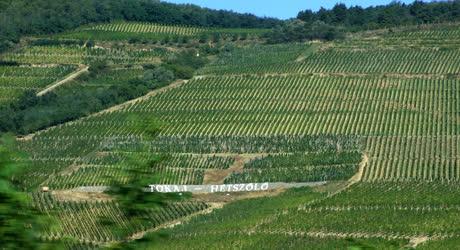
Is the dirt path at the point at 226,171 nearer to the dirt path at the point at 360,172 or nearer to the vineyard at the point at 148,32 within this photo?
→ the dirt path at the point at 360,172

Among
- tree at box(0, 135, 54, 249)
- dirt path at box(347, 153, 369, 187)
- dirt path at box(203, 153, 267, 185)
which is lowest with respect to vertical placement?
dirt path at box(203, 153, 267, 185)

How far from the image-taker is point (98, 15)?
99.6 m

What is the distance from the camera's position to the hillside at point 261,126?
46312 mm

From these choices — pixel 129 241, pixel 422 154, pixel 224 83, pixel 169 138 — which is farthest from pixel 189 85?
pixel 129 241

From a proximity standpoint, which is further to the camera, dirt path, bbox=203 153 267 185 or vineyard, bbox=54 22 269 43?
vineyard, bbox=54 22 269 43

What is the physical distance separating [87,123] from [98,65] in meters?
14.0

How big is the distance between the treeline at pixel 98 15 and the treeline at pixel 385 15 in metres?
5.10

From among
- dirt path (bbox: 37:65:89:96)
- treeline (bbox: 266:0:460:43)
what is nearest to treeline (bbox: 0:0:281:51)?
treeline (bbox: 266:0:460:43)

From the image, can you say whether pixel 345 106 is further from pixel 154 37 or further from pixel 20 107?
pixel 154 37

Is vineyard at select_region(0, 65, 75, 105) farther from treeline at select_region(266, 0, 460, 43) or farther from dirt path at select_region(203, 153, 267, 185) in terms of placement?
dirt path at select_region(203, 153, 267, 185)

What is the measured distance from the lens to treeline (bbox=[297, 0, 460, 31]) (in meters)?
93.6

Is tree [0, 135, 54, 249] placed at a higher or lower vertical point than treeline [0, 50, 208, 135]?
higher

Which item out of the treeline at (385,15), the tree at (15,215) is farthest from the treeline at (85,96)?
the tree at (15,215)

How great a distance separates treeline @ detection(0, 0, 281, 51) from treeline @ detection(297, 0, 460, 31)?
5.10 m
